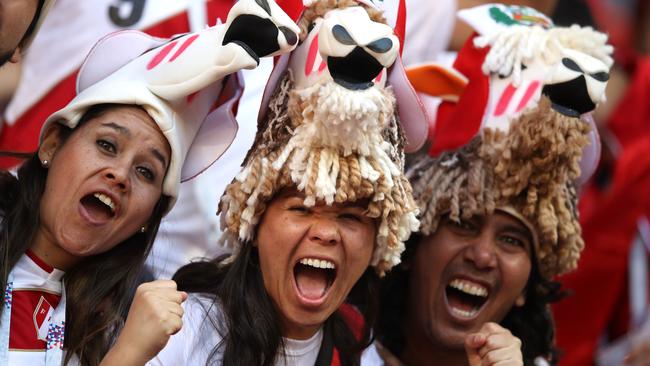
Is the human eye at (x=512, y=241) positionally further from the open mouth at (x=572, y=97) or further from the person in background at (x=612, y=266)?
the person in background at (x=612, y=266)

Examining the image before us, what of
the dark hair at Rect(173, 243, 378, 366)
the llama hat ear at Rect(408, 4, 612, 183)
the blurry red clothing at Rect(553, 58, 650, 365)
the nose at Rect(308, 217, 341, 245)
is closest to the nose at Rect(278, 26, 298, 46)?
the nose at Rect(308, 217, 341, 245)

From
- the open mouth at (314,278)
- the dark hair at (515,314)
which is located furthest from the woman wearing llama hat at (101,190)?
A: the dark hair at (515,314)

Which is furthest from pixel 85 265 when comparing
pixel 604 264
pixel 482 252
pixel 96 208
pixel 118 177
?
pixel 604 264

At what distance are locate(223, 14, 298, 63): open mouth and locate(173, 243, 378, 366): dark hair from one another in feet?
1.71

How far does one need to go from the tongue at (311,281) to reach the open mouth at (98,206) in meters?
0.50

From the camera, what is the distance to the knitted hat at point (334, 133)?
118 inches

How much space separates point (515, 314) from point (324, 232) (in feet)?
3.42

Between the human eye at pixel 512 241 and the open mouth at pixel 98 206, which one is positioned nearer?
the open mouth at pixel 98 206

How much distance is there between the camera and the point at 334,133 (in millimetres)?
3027

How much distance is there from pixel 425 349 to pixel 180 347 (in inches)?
38.9

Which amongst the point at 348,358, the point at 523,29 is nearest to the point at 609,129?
the point at 523,29

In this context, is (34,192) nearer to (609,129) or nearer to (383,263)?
(383,263)

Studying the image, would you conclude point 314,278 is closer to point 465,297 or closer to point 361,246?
point 361,246

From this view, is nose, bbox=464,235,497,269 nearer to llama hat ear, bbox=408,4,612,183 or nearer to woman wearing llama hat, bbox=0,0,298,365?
llama hat ear, bbox=408,4,612,183
